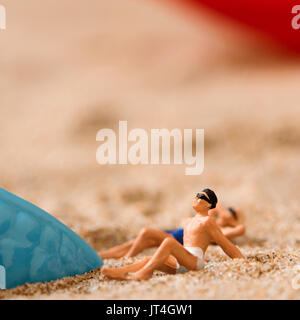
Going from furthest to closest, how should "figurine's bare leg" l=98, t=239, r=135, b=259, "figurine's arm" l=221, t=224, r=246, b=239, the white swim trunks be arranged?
"figurine's arm" l=221, t=224, r=246, b=239 < "figurine's bare leg" l=98, t=239, r=135, b=259 < the white swim trunks

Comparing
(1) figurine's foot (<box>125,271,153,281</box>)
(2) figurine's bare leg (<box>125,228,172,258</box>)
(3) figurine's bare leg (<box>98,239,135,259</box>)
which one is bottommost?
(3) figurine's bare leg (<box>98,239,135,259</box>)

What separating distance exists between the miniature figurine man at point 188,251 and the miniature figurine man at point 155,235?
22cm

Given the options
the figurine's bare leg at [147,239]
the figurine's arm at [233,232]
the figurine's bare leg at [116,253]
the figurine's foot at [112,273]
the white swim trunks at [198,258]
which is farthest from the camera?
the figurine's arm at [233,232]

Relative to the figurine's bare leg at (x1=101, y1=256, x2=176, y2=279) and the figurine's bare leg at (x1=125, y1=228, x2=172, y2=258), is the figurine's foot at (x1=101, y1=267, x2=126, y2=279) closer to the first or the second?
the figurine's bare leg at (x1=101, y1=256, x2=176, y2=279)

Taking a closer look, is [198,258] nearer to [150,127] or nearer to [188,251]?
[188,251]

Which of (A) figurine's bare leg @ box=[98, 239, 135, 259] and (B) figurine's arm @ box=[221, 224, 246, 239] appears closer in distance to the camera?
(A) figurine's bare leg @ box=[98, 239, 135, 259]

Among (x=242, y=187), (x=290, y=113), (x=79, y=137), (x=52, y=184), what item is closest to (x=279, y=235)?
(x=242, y=187)

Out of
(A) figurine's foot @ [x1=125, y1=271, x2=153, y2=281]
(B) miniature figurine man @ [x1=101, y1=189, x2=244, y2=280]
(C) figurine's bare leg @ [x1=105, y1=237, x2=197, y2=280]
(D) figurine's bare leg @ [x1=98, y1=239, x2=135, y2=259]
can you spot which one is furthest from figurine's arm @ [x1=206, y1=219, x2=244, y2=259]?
(D) figurine's bare leg @ [x1=98, y1=239, x2=135, y2=259]

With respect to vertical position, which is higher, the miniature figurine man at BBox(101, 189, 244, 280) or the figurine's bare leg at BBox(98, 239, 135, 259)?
the miniature figurine man at BBox(101, 189, 244, 280)

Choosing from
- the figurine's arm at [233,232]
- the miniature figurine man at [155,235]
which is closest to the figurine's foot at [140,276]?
the miniature figurine man at [155,235]

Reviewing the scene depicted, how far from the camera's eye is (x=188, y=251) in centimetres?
189

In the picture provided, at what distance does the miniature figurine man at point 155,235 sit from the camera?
2334 millimetres

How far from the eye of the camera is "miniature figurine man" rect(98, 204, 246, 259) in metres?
2.33

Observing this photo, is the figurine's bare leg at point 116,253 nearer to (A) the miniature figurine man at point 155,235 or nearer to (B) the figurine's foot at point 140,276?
(A) the miniature figurine man at point 155,235
